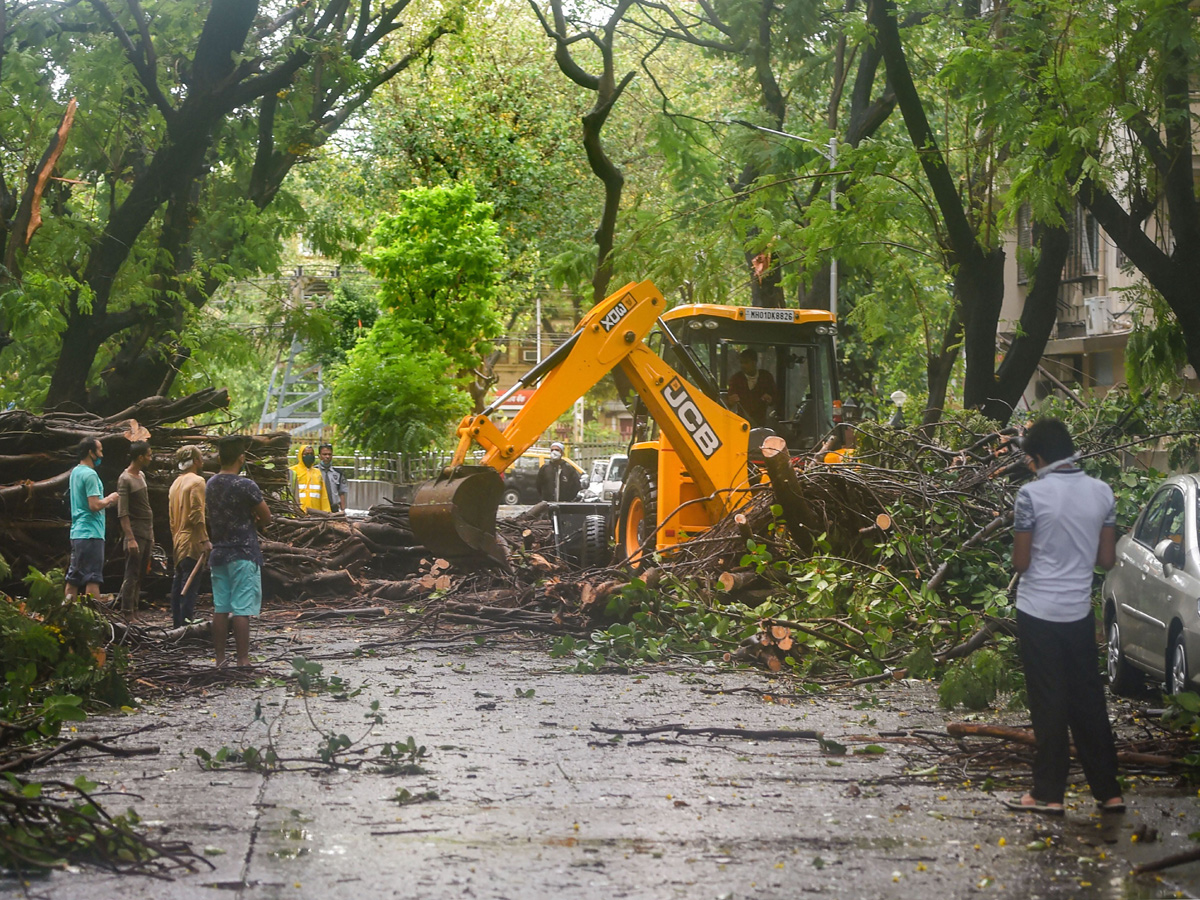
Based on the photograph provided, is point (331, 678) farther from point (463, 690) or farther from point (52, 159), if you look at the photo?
point (52, 159)

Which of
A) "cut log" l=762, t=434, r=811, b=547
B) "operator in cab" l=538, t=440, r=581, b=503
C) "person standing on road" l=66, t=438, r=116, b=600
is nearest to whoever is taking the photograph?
"cut log" l=762, t=434, r=811, b=547

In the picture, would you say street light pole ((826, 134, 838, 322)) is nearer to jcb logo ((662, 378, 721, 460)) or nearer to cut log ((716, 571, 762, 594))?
jcb logo ((662, 378, 721, 460))

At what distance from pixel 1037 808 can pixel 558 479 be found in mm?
26348

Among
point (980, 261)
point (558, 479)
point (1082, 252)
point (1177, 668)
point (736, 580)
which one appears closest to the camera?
point (1177, 668)

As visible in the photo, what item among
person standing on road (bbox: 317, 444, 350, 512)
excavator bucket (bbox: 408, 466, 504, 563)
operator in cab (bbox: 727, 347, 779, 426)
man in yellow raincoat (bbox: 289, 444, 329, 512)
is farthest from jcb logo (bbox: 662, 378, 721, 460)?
man in yellow raincoat (bbox: 289, 444, 329, 512)

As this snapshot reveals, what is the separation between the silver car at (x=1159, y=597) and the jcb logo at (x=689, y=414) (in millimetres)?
4257

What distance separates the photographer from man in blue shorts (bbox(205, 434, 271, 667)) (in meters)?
10.7

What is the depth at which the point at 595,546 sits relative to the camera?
54.5ft

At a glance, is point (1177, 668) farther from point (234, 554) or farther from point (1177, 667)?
point (234, 554)

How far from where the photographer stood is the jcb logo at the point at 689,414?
14.0 m

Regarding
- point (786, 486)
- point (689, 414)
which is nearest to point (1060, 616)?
point (786, 486)

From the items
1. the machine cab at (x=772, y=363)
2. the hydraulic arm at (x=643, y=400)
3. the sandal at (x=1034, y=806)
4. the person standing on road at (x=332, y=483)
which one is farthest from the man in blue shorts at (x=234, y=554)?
the person standing on road at (x=332, y=483)

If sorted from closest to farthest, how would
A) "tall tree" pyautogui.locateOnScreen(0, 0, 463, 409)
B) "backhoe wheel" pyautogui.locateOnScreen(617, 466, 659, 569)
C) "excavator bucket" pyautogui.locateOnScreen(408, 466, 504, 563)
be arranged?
"excavator bucket" pyautogui.locateOnScreen(408, 466, 504, 563) < "backhoe wheel" pyautogui.locateOnScreen(617, 466, 659, 569) < "tall tree" pyautogui.locateOnScreen(0, 0, 463, 409)

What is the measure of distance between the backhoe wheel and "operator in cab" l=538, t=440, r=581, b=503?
52.4ft
